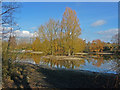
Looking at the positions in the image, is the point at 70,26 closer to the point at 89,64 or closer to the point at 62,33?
the point at 62,33

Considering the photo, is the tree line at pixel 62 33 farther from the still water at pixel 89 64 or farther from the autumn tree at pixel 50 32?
the still water at pixel 89 64

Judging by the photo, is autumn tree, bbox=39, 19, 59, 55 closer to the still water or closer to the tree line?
the tree line

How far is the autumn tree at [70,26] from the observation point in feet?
54.5

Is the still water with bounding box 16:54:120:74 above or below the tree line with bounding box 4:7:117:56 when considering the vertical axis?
below

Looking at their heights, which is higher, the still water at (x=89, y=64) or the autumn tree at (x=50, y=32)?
the autumn tree at (x=50, y=32)

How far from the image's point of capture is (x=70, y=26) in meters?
16.7

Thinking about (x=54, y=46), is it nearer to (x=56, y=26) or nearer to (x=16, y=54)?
(x=56, y=26)

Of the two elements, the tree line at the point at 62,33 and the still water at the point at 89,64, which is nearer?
the still water at the point at 89,64

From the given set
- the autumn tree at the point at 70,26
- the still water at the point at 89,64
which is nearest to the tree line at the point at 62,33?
the autumn tree at the point at 70,26

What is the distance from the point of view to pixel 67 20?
16.6 m

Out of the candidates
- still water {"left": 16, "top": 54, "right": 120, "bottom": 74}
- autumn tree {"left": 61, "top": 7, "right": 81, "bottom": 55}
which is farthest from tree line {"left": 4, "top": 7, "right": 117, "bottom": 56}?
still water {"left": 16, "top": 54, "right": 120, "bottom": 74}

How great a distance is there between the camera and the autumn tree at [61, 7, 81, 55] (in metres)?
16.6

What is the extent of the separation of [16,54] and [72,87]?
8.63 feet

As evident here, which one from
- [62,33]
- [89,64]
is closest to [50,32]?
[62,33]
